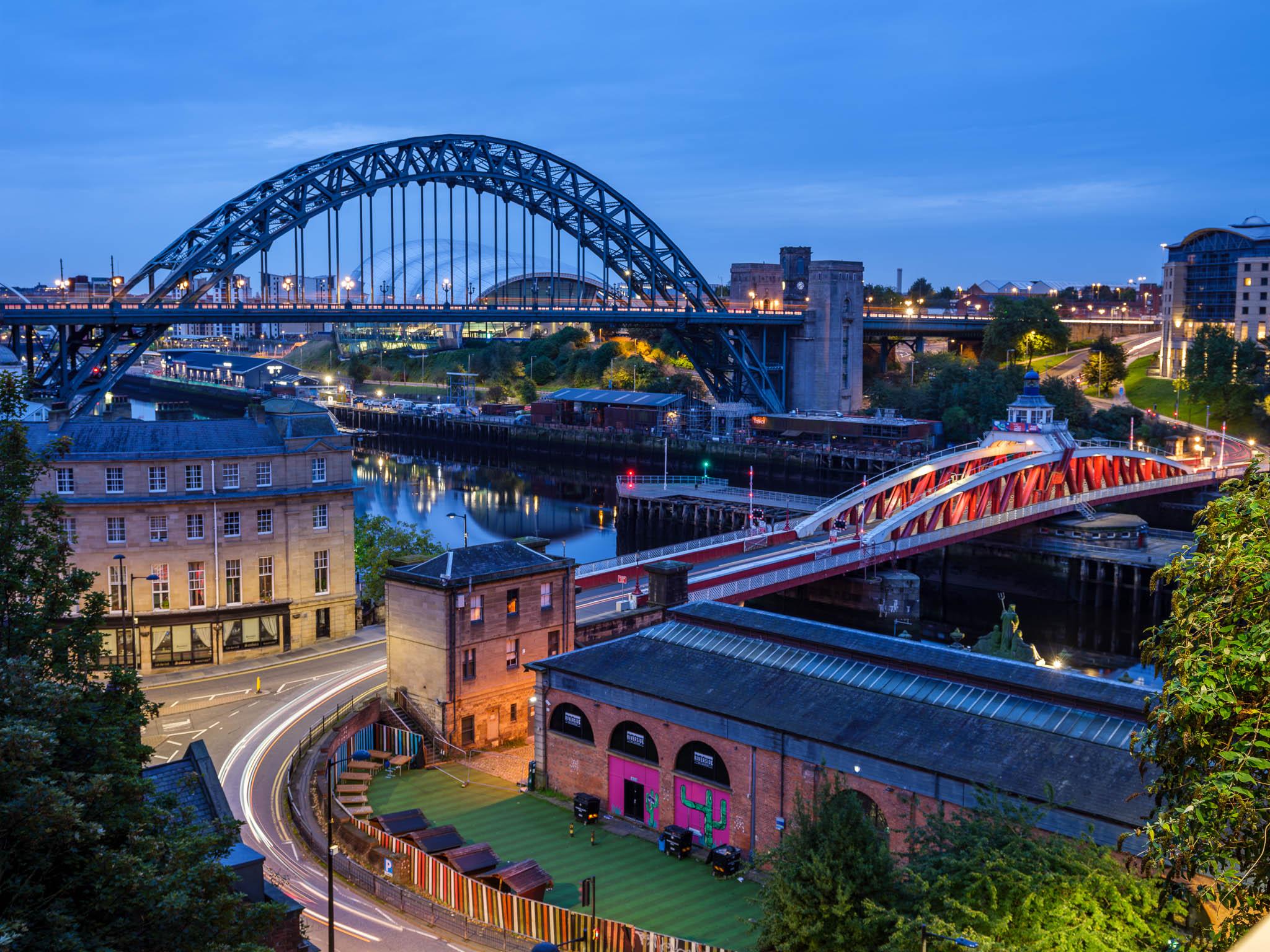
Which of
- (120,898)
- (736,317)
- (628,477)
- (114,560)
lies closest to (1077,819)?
(120,898)

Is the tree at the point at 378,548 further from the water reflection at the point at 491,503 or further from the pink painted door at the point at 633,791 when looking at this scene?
the water reflection at the point at 491,503

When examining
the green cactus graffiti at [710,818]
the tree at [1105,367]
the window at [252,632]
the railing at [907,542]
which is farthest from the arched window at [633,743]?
the tree at [1105,367]

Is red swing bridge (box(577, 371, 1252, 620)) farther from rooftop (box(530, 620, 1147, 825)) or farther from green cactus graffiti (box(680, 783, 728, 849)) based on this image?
green cactus graffiti (box(680, 783, 728, 849))

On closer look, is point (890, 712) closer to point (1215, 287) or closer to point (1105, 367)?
point (1105, 367)

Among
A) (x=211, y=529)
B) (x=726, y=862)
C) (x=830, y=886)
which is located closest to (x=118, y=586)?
(x=211, y=529)

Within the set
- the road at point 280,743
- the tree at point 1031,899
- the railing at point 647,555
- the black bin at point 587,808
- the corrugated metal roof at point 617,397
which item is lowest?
the black bin at point 587,808

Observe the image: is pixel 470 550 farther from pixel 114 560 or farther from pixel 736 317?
pixel 736 317
